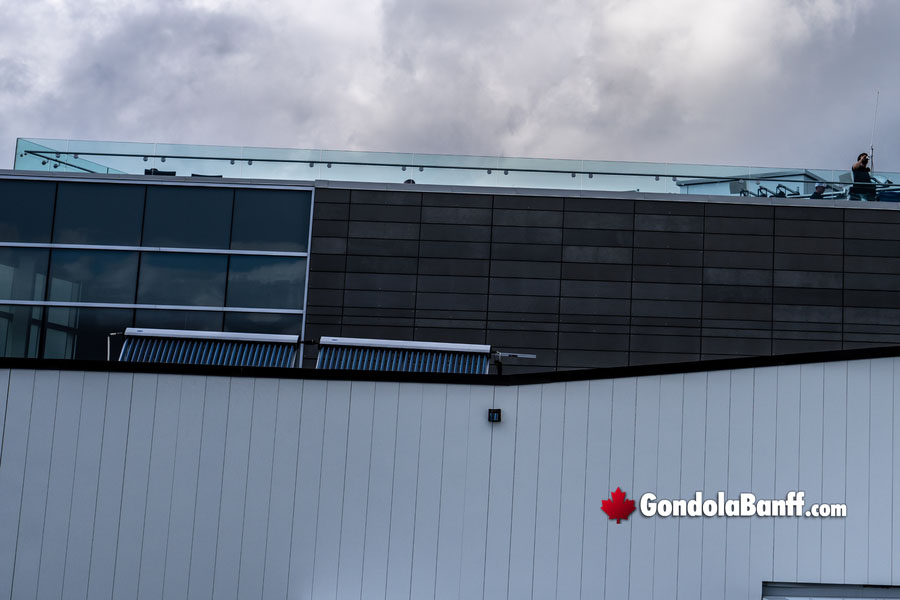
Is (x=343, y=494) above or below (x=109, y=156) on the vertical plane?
below

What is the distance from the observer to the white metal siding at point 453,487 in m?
11.1

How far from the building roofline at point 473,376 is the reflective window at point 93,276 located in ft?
29.0

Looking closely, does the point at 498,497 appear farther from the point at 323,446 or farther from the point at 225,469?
the point at 225,469

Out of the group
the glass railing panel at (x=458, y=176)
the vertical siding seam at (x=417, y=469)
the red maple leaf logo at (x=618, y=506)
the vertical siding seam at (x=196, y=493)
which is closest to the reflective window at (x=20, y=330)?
the glass railing panel at (x=458, y=176)

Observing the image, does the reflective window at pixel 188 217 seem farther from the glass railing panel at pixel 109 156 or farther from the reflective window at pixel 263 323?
the reflective window at pixel 263 323

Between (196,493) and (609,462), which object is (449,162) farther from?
(196,493)

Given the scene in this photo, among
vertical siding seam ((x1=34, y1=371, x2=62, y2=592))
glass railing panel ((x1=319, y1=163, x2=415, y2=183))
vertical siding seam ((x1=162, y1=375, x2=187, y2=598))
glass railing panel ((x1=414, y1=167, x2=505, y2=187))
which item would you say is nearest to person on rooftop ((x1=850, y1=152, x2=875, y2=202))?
glass railing panel ((x1=414, y1=167, x2=505, y2=187))

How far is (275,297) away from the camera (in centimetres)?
2025

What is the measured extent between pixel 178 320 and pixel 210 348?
6.40m

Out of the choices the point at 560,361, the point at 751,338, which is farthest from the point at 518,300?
the point at 751,338

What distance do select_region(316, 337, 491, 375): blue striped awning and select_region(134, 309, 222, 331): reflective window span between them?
7.02 meters

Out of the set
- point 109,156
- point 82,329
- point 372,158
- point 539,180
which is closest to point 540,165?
point 539,180

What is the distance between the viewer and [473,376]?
37.0 feet

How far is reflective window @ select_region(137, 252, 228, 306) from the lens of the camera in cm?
2019
